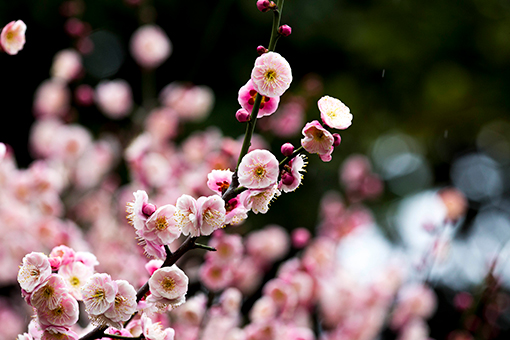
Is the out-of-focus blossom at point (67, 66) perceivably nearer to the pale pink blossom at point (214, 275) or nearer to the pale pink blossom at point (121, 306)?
the pale pink blossom at point (214, 275)

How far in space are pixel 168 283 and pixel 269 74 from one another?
30 cm

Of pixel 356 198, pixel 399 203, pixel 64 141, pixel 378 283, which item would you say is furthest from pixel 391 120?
pixel 64 141

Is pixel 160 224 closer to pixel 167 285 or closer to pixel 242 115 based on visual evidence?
pixel 167 285

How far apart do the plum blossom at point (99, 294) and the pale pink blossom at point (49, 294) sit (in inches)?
1.4

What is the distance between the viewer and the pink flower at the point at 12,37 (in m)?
0.84

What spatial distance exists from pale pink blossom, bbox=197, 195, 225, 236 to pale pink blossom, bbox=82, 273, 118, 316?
137 millimetres

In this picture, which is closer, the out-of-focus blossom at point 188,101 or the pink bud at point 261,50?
the pink bud at point 261,50

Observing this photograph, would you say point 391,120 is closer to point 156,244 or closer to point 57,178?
point 57,178

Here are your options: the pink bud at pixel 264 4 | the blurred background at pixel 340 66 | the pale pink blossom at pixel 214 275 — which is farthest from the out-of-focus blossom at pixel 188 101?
the pink bud at pixel 264 4

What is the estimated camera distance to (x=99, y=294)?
63cm

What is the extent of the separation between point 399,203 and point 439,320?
35.9 inches

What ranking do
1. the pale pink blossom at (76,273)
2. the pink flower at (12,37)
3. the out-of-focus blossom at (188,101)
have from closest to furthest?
the pale pink blossom at (76,273) < the pink flower at (12,37) < the out-of-focus blossom at (188,101)

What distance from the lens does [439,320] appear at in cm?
345

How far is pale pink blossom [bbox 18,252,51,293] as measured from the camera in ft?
2.05
